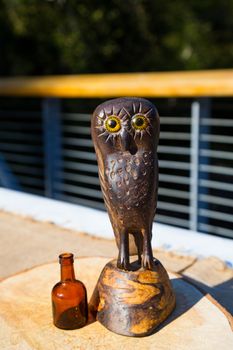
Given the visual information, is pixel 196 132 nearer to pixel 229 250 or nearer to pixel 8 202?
pixel 229 250

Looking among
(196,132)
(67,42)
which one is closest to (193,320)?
(196,132)

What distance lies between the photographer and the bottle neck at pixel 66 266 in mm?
1286

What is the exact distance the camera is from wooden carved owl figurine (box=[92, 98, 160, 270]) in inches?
50.1

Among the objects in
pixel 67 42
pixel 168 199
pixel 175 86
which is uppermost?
pixel 67 42

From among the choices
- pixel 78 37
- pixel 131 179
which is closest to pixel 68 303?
pixel 131 179

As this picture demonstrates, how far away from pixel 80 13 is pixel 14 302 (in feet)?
18.0

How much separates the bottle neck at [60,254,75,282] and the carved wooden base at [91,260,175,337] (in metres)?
0.12

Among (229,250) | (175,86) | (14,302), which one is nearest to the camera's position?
(14,302)

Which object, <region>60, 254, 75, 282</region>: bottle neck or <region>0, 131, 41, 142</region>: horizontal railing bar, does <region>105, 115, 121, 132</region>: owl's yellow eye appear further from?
<region>0, 131, 41, 142</region>: horizontal railing bar

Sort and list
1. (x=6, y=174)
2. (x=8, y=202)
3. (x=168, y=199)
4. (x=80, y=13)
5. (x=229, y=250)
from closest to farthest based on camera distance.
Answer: (x=229, y=250)
(x=8, y=202)
(x=6, y=174)
(x=168, y=199)
(x=80, y=13)

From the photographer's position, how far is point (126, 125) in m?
1.27

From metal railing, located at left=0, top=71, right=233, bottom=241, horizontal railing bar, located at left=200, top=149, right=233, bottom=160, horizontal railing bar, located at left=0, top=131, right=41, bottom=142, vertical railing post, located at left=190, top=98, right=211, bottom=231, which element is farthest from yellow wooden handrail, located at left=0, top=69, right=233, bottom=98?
horizontal railing bar, located at left=0, top=131, right=41, bottom=142

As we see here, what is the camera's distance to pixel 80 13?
20.6 ft

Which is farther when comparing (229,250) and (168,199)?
(168,199)
